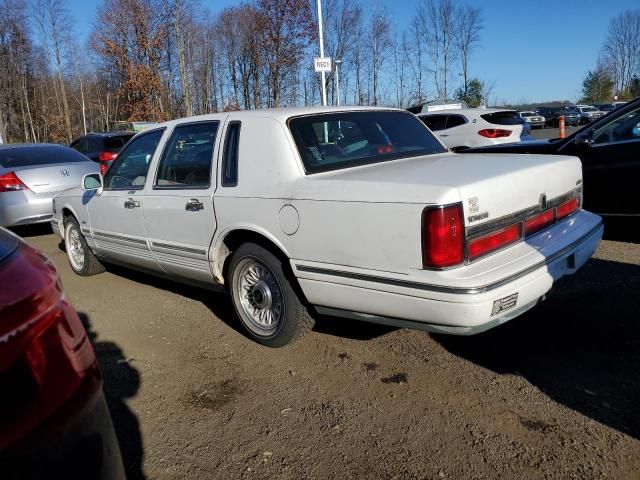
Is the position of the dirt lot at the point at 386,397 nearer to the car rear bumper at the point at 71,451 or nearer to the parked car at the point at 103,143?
the car rear bumper at the point at 71,451

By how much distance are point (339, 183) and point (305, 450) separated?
4.75 ft

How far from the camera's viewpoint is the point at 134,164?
197 inches

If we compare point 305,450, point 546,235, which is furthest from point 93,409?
point 546,235

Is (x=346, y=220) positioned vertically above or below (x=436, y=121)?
below

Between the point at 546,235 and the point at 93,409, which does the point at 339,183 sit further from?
the point at 93,409

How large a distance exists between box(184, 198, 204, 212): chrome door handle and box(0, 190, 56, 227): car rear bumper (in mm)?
4868

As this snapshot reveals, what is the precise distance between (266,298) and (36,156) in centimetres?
665

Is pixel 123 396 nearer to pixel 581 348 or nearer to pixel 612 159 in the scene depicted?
pixel 581 348

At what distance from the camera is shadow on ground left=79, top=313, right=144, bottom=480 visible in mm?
2697

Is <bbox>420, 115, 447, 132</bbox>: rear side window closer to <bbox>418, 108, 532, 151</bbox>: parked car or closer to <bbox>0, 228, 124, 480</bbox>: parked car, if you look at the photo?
<bbox>418, 108, 532, 151</bbox>: parked car

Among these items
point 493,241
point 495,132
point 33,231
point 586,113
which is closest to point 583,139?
point 493,241

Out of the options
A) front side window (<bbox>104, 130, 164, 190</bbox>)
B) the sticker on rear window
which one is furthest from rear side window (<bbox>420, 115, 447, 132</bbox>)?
the sticker on rear window

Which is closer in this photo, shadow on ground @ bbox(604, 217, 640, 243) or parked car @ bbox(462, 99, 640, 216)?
parked car @ bbox(462, 99, 640, 216)

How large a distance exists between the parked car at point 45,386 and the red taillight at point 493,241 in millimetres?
1972
